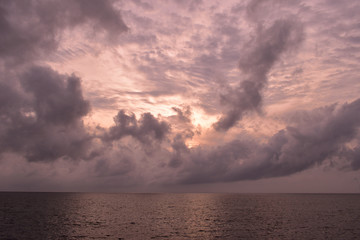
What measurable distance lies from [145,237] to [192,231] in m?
13.3

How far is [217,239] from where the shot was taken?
54781 millimetres

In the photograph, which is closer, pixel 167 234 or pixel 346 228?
pixel 167 234

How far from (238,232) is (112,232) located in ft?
96.8

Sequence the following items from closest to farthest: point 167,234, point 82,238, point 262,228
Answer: point 82,238 < point 167,234 < point 262,228

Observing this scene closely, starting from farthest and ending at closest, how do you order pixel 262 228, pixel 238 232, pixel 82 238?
pixel 262 228, pixel 238 232, pixel 82 238

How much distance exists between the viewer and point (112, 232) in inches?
2368

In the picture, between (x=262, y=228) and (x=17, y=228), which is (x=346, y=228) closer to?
(x=262, y=228)

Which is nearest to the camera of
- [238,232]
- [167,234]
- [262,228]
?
[167,234]

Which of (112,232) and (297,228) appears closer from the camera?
(112,232)

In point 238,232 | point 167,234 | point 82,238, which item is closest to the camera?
point 82,238

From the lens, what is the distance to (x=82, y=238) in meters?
54.0

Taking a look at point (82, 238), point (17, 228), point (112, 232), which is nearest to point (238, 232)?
point (112, 232)

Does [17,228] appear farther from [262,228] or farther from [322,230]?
[322,230]

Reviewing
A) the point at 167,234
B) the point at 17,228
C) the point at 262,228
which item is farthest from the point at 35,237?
the point at 262,228
